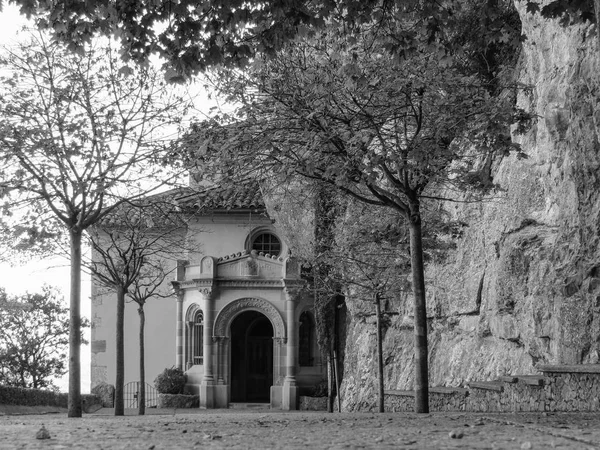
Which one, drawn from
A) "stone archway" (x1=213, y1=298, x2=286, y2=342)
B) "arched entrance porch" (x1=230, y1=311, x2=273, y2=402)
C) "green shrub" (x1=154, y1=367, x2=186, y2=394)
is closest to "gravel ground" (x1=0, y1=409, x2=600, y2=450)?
"green shrub" (x1=154, y1=367, x2=186, y2=394)

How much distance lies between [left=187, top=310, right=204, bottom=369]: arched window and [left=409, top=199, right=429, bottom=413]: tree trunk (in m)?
21.6

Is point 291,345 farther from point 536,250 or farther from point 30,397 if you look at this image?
point 536,250

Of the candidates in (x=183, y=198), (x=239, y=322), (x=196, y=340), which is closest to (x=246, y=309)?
Answer: (x=239, y=322)

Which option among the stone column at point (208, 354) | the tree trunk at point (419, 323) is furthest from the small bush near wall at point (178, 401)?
the tree trunk at point (419, 323)

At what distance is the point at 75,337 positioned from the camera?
16.9m

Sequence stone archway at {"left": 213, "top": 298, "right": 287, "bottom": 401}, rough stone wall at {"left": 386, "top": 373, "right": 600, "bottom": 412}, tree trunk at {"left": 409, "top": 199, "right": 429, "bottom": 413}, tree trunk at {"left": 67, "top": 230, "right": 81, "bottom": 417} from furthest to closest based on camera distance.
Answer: stone archway at {"left": 213, "top": 298, "right": 287, "bottom": 401}
tree trunk at {"left": 67, "top": 230, "right": 81, "bottom": 417}
tree trunk at {"left": 409, "top": 199, "right": 429, "bottom": 413}
rough stone wall at {"left": 386, "top": 373, "right": 600, "bottom": 412}

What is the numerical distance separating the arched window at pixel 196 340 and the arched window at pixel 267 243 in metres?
4.43

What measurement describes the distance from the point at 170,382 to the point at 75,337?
57.6 feet

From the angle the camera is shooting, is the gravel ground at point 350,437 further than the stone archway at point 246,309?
No

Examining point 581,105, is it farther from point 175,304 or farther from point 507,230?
point 175,304

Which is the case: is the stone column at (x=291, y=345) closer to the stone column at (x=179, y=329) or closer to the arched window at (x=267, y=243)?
the arched window at (x=267, y=243)

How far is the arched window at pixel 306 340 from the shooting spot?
3575 cm

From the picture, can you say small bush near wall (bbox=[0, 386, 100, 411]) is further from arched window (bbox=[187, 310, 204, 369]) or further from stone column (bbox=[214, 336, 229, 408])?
arched window (bbox=[187, 310, 204, 369])

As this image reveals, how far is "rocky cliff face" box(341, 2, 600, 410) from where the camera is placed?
51.6 ft
